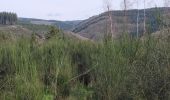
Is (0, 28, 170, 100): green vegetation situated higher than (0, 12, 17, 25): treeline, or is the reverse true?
(0, 12, 17, 25): treeline

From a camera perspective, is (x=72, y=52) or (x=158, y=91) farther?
(x=72, y=52)

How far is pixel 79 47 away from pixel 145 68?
2.92 m

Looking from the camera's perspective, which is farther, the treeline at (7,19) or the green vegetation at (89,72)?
the treeline at (7,19)

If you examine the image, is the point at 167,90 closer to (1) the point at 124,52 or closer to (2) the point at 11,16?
(1) the point at 124,52

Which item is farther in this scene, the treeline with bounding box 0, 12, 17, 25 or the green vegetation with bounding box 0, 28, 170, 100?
the treeline with bounding box 0, 12, 17, 25

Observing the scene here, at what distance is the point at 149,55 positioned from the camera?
6.14 metres

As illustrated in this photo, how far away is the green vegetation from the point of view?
596 cm

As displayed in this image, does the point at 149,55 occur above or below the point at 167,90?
above

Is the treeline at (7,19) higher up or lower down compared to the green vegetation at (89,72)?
higher up

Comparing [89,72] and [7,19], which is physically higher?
[7,19]

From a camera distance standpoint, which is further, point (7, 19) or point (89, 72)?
point (7, 19)

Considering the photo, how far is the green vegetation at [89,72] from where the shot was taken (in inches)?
235

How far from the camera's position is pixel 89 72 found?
294 inches

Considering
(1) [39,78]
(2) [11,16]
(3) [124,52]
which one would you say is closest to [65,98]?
(1) [39,78]
